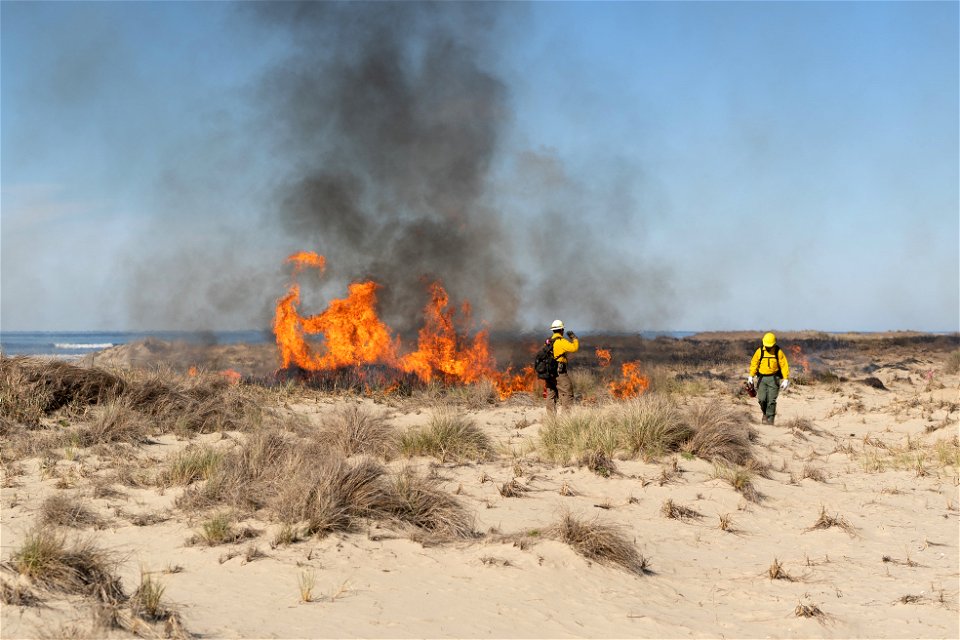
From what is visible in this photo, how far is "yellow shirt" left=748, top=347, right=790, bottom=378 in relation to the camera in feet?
48.4

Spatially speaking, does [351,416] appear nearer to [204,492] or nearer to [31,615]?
[204,492]

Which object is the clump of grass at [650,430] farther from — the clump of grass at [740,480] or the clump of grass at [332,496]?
the clump of grass at [332,496]

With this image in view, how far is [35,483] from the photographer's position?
8148 mm

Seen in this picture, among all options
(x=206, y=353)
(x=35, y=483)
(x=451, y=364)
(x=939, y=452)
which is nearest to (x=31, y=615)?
(x=35, y=483)

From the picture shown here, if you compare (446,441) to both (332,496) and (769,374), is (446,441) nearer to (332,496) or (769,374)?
(332,496)

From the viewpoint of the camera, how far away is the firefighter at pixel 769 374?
1477cm

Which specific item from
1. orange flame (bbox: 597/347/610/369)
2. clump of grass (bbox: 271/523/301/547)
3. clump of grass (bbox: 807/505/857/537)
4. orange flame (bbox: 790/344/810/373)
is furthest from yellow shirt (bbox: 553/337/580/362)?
orange flame (bbox: 790/344/810/373)

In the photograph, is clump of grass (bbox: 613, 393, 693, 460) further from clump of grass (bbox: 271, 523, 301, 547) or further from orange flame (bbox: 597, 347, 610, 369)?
orange flame (bbox: 597, 347, 610, 369)

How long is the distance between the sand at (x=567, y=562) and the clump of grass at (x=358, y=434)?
69 centimetres

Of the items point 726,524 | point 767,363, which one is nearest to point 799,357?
point 767,363

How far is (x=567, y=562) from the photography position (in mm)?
6492

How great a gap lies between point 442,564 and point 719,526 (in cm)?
352

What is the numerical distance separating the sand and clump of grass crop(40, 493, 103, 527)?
0.15 metres

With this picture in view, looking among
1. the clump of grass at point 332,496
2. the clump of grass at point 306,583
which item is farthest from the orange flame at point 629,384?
the clump of grass at point 306,583
